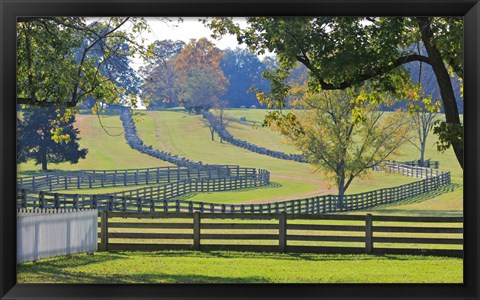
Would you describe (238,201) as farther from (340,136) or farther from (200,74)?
(200,74)

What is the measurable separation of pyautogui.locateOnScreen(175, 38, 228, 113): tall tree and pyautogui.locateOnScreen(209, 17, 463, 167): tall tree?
20019 mm

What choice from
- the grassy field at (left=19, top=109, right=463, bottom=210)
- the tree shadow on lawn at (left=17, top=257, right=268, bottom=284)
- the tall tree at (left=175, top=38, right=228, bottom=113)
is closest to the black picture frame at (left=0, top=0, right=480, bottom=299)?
the tree shadow on lawn at (left=17, top=257, right=268, bottom=284)

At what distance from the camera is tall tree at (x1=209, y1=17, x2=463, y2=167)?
14.9 m

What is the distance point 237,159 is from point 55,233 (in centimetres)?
3696

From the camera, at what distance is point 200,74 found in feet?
137

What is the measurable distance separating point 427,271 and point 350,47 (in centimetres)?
459

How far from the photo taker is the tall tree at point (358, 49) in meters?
14.9

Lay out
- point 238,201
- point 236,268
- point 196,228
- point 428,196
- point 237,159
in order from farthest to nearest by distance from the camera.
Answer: point 237,159, point 428,196, point 238,201, point 196,228, point 236,268

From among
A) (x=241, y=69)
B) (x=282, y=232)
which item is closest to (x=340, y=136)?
(x=241, y=69)

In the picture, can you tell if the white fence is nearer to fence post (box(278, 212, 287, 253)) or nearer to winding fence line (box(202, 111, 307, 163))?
fence post (box(278, 212, 287, 253))
